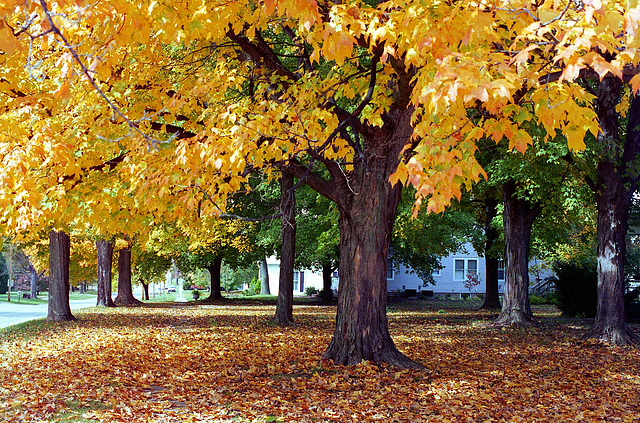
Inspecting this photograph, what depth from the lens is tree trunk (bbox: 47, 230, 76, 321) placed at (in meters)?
20.5

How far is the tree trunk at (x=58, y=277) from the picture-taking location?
67.3ft

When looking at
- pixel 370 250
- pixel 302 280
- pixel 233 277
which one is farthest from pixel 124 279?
pixel 233 277

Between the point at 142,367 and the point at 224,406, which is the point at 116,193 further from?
the point at 224,406

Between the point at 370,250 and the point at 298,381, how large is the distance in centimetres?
248

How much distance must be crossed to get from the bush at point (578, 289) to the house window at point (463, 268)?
26645 millimetres

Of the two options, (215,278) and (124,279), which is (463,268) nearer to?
(215,278)

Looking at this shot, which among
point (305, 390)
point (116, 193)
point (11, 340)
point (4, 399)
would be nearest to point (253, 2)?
point (116, 193)

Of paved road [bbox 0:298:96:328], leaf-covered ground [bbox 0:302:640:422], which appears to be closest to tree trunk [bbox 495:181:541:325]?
leaf-covered ground [bbox 0:302:640:422]

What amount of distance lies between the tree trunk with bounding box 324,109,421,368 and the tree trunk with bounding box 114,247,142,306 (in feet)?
86.7

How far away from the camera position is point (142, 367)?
10.5 m

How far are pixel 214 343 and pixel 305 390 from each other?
671 cm

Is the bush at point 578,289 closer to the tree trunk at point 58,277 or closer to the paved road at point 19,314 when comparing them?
the tree trunk at point 58,277

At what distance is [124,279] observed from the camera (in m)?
34.6

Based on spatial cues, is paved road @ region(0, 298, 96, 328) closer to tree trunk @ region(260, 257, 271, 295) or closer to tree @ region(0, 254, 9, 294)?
tree trunk @ region(260, 257, 271, 295)
